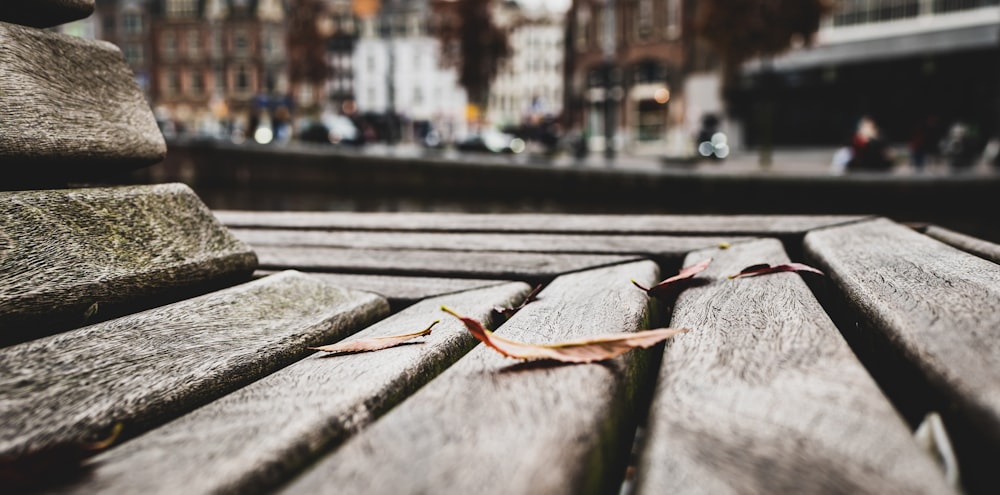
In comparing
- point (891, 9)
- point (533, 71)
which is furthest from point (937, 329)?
point (533, 71)

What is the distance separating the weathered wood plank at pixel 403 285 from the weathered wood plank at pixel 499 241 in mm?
308

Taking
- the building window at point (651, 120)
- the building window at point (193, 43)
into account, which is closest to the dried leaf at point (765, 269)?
the building window at point (651, 120)

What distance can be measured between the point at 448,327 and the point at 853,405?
0.57 m

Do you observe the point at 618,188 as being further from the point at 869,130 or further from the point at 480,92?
the point at 480,92

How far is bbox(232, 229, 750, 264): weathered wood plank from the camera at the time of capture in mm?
1707

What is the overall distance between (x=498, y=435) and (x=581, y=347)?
0.21 metres

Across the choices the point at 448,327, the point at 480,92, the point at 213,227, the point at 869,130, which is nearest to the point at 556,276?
the point at 448,327

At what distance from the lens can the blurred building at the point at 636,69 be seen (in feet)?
91.3

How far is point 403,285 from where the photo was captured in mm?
1428

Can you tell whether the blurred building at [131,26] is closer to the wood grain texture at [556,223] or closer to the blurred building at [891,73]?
the blurred building at [891,73]

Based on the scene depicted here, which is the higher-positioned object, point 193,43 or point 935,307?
point 193,43

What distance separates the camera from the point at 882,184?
6.59m

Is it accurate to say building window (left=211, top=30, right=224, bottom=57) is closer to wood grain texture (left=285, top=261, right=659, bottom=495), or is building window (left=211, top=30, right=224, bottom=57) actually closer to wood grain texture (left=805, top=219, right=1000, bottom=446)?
wood grain texture (left=805, top=219, right=1000, bottom=446)

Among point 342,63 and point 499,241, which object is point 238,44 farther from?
point 499,241
